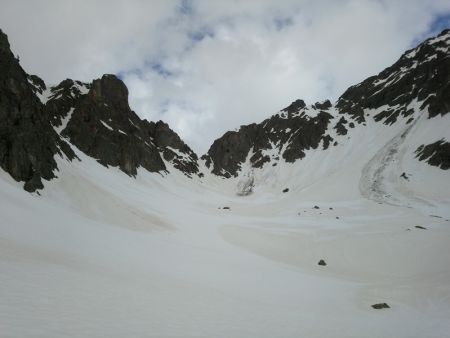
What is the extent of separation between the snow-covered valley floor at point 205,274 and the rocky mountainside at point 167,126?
6.93 metres

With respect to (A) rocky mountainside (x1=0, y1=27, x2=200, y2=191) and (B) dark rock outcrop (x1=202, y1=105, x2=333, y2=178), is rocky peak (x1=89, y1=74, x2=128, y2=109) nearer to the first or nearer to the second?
(A) rocky mountainside (x1=0, y1=27, x2=200, y2=191)

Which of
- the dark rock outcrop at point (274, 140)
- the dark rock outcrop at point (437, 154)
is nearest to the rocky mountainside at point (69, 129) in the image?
the dark rock outcrop at point (274, 140)

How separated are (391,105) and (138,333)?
141564 mm

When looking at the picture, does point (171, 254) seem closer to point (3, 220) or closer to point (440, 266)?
point (3, 220)

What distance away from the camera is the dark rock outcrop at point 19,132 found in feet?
110

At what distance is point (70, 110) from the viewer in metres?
95.9

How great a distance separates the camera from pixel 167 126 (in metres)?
145

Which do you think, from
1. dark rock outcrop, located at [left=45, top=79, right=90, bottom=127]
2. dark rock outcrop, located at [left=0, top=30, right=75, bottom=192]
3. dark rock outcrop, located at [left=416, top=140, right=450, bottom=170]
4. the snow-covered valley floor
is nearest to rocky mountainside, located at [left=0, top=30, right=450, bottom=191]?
dark rock outcrop, located at [left=416, top=140, right=450, bottom=170]

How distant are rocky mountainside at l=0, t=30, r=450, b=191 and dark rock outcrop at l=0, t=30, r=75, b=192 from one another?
10 centimetres

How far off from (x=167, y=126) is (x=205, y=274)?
130m

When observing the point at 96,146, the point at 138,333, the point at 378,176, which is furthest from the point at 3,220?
the point at 378,176

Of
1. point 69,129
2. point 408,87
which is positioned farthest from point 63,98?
Answer: point 408,87

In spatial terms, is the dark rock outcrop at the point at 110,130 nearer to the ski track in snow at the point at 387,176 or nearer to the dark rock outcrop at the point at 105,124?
the dark rock outcrop at the point at 105,124

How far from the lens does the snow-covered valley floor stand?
9.38m
